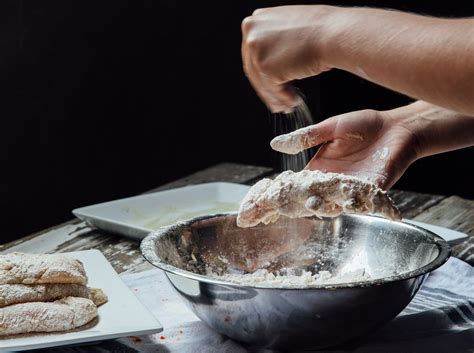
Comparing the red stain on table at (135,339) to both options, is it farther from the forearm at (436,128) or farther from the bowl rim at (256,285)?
the forearm at (436,128)

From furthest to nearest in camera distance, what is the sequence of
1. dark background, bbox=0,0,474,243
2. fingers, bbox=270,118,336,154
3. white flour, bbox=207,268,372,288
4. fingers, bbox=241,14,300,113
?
dark background, bbox=0,0,474,243, fingers, bbox=270,118,336,154, white flour, bbox=207,268,372,288, fingers, bbox=241,14,300,113

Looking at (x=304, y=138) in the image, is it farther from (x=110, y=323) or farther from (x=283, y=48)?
(x=110, y=323)

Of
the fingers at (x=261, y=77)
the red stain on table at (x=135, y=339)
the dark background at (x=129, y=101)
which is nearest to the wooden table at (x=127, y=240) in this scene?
the red stain on table at (x=135, y=339)

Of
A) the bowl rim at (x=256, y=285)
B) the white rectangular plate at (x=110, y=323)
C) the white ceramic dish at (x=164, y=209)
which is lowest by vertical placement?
the white ceramic dish at (x=164, y=209)

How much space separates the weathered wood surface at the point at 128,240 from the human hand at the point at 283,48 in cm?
55

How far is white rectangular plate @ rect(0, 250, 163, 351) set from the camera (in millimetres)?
1099

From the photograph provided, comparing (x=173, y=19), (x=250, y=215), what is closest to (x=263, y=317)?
(x=250, y=215)

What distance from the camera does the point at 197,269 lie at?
137 cm

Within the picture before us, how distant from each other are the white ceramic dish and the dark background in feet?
3.44

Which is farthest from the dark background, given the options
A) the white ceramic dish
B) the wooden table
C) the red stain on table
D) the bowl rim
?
the red stain on table

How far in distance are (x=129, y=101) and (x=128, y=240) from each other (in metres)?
1.64

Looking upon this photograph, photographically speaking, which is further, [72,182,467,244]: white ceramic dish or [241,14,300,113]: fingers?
[72,182,467,244]: white ceramic dish

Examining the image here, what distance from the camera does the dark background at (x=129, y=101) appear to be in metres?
3.00

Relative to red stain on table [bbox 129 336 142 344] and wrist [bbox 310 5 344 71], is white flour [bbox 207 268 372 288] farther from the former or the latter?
wrist [bbox 310 5 344 71]
